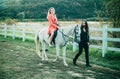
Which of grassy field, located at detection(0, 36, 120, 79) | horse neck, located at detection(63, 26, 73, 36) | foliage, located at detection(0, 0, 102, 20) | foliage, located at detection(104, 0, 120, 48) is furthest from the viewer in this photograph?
foliage, located at detection(0, 0, 102, 20)

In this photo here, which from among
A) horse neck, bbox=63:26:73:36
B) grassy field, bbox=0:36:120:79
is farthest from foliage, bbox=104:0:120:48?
horse neck, bbox=63:26:73:36

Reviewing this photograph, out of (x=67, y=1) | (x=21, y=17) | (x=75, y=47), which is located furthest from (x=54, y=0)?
(x=75, y=47)

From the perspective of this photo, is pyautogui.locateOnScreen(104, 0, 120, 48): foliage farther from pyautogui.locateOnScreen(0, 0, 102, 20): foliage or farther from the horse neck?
pyautogui.locateOnScreen(0, 0, 102, 20): foliage

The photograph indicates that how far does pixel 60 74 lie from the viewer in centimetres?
907

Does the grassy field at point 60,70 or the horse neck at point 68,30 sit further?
the horse neck at point 68,30

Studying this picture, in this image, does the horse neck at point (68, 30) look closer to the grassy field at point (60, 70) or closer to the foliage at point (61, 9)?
the grassy field at point (60, 70)

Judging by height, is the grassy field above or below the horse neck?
below

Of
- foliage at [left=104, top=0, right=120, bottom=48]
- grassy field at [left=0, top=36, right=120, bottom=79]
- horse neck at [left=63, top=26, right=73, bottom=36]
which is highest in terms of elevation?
foliage at [left=104, top=0, right=120, bottom=48]

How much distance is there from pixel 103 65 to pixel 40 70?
280 centimetres

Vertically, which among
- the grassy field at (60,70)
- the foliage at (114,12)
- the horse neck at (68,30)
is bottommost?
the grassy field at (60,70)

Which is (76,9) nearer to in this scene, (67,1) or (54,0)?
(67,1)

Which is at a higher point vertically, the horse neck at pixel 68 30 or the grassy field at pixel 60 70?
the horse neck at pixel 68 30

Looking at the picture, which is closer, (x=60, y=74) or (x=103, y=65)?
(x=60, y=74)

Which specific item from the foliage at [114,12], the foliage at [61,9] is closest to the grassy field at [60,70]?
the foliage at [114,12]
